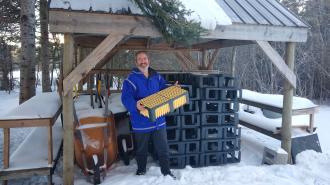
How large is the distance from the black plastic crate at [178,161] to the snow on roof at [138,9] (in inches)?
87.0

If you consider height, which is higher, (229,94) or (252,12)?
(252,12)

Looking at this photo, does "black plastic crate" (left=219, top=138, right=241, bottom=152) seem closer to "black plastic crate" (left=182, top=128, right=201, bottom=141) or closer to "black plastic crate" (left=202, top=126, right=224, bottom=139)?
"black plastic crate" (left=202, top=126, right=224, bottom=139)

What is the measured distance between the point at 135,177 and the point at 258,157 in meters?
2.90

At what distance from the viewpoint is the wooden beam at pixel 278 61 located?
18.6 feet

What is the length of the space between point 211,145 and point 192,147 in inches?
14.9

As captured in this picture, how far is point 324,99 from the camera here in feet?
53.6

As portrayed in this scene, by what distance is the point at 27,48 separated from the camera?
8570 mm

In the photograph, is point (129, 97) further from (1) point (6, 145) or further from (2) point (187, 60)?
(2) point (187, 60)

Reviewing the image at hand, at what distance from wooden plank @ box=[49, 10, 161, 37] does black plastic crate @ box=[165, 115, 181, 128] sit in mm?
1520

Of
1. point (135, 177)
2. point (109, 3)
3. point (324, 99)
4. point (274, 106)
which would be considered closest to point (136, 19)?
point (109, 3)

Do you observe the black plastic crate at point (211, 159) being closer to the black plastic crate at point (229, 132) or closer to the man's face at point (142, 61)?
the black plastic crate at point (229, 132)

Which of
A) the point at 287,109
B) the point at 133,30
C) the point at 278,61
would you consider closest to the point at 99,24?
the point at 133,30

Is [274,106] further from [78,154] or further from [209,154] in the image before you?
[78,154]

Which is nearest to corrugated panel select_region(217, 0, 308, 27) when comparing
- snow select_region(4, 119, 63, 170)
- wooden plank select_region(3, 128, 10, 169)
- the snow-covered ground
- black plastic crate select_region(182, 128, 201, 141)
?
black plastic crate select_region(182, 128, 201, 141)
